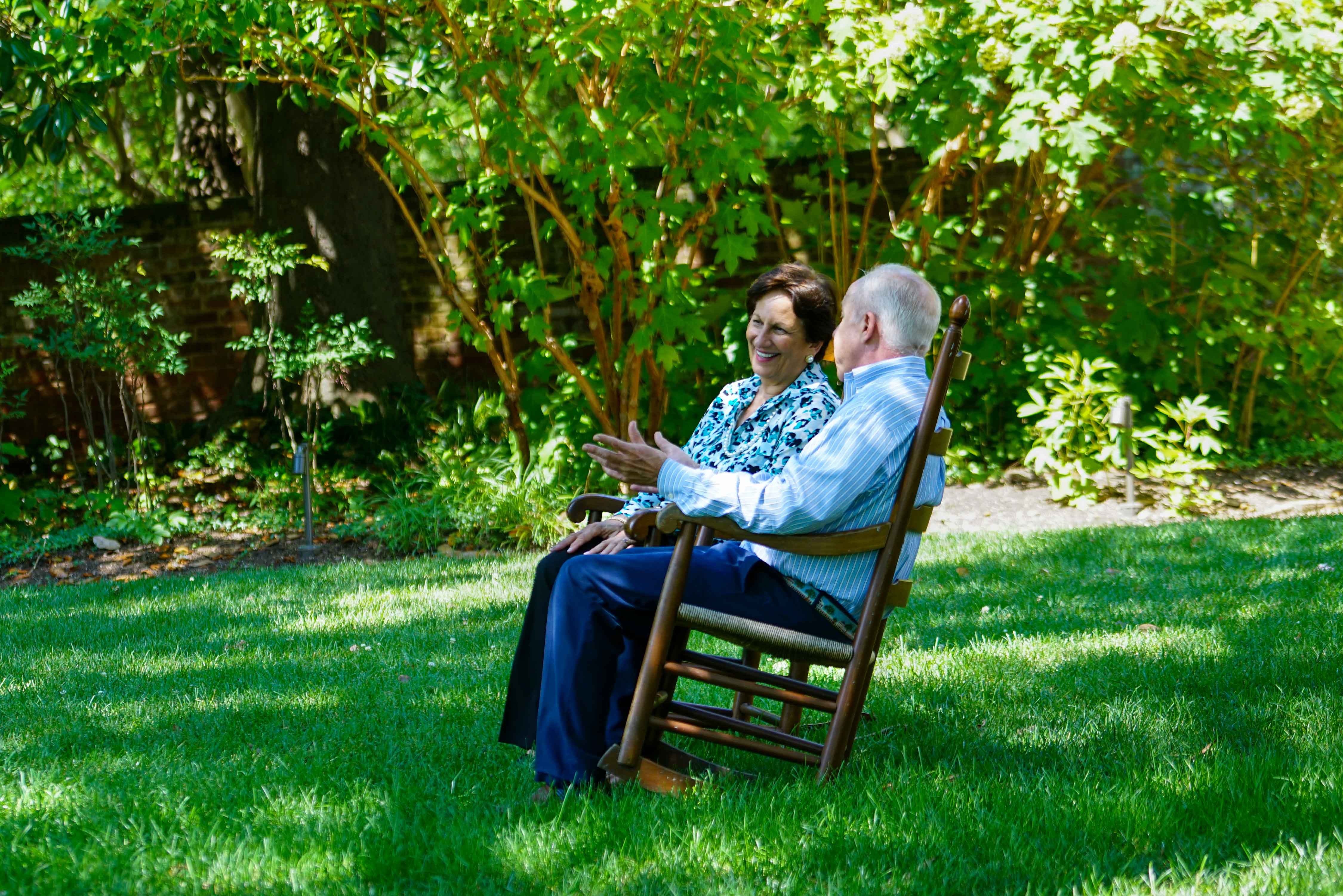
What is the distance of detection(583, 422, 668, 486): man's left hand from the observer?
114 inches

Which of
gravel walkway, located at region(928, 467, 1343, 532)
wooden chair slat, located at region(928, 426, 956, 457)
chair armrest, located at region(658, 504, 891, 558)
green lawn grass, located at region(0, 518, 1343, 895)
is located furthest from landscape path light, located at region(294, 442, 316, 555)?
wooden chair slat, located at region(928, 426, 956, 457)

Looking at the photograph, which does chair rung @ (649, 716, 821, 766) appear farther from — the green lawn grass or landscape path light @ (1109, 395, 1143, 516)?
landscape path light @ (1109, 395, 1143, 516)

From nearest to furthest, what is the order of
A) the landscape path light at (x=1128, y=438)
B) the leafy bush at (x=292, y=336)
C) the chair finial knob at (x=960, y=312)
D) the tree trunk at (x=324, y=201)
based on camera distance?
1. the chair finial knob at (x=960, y=312)
2. the landscape path light at (x=1128, y=438)
3. the leafy bush at (x=292, y=336)
4. the tree trunk at (x=324, y=201)

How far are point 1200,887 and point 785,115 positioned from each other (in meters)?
5.36

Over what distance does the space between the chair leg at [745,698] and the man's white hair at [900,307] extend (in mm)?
1005

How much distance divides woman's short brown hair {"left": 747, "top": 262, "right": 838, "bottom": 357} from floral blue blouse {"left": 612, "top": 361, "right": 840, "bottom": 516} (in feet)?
0.42

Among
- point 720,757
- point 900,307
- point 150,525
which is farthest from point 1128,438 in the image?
point 150,525

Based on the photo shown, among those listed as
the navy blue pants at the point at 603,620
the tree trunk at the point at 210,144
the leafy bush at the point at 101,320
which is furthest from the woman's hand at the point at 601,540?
the tree trunk at the point at 210,144

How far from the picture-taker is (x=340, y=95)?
23.9 feet

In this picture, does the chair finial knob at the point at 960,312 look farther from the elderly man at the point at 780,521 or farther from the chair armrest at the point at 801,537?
the chair armrest at the point at 801,537

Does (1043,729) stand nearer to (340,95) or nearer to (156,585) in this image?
(156,585)

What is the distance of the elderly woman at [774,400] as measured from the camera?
134 inches

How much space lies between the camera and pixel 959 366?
2.83 m

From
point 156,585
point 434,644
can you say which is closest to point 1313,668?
point 434,644
